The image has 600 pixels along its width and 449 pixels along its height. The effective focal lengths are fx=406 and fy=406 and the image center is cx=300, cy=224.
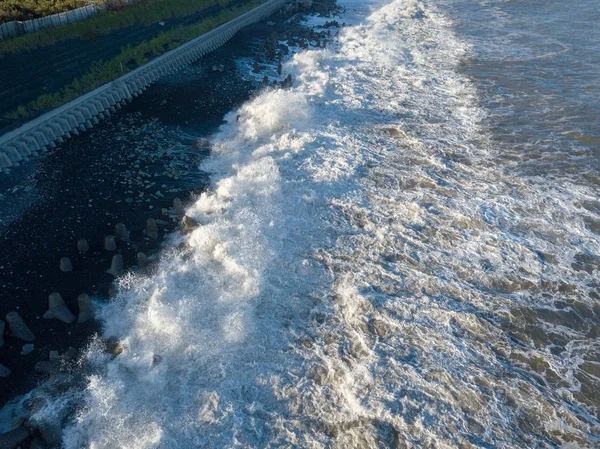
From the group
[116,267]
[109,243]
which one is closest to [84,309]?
[116,267]

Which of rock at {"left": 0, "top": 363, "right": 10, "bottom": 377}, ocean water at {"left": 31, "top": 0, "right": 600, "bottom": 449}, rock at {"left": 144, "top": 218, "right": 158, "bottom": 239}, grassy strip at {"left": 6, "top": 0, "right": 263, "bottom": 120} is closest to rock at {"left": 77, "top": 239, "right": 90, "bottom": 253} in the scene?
rock at {"left": 144, "top": 218, "right": 158, "bottom": 239}

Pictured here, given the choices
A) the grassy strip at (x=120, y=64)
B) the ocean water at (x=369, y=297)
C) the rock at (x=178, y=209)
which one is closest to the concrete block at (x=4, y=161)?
the grassy strip at (x=120, y=64)

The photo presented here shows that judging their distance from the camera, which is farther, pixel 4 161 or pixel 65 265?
→ pixel 4 161

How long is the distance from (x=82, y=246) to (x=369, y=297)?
26.4ft

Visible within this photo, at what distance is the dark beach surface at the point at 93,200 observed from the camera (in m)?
9.64

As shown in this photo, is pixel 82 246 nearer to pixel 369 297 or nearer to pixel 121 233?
pixel 121 233

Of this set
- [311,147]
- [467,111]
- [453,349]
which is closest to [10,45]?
[311,147]

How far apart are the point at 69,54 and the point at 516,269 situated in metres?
23.3

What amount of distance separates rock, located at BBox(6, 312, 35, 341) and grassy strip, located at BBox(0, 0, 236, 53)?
59.1 feet

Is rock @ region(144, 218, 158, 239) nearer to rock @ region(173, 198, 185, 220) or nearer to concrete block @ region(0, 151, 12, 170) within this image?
rock @ region(173, 198, 185, 220)

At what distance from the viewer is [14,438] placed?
745 centimetres

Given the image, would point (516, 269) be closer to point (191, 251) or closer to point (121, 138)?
point (191, 251)

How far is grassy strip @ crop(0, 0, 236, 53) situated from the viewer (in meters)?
21.8

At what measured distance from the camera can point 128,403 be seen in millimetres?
8195
